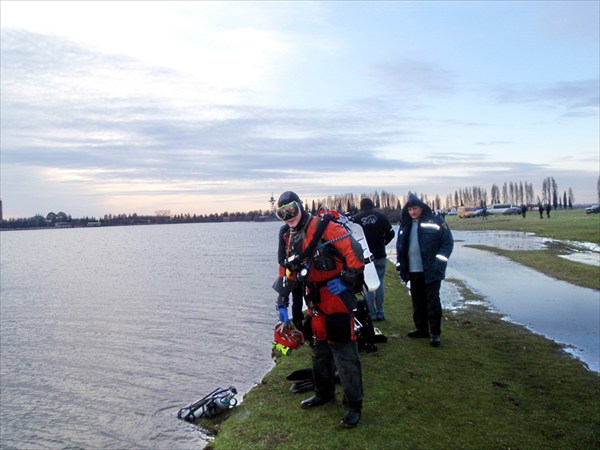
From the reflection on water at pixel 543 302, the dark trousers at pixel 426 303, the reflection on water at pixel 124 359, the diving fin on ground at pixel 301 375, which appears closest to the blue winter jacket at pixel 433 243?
the dark trousers at pixel 426 303

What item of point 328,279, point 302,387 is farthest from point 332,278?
point 302,387

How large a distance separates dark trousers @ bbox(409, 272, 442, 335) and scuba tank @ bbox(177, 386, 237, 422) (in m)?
4.22

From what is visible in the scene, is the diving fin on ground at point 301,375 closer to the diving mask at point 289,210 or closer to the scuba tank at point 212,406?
the scuba tank at point 212,406

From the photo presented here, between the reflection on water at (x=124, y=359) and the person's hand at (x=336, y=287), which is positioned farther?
the reflection on water at (x=124, y=359)

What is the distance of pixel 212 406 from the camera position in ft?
26.9

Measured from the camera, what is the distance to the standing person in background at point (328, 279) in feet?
19.4

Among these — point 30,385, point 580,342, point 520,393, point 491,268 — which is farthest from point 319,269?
point 491,268

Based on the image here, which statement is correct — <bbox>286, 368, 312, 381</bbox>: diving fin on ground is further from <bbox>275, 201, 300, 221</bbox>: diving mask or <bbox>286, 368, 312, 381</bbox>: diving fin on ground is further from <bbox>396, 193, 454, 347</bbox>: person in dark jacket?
<bbox>275, 201, 300, 221</bbox>: diving mask

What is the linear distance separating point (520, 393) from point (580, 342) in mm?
3927

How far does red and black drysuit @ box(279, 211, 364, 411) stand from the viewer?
19.4 ft

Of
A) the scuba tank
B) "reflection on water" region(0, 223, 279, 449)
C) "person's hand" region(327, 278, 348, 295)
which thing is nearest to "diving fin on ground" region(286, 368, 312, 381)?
the scuba tank

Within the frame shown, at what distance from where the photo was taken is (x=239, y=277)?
32.2 meters

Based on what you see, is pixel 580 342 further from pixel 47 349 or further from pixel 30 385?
pixel 47 349

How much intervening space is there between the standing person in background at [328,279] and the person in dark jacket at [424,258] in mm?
3920
